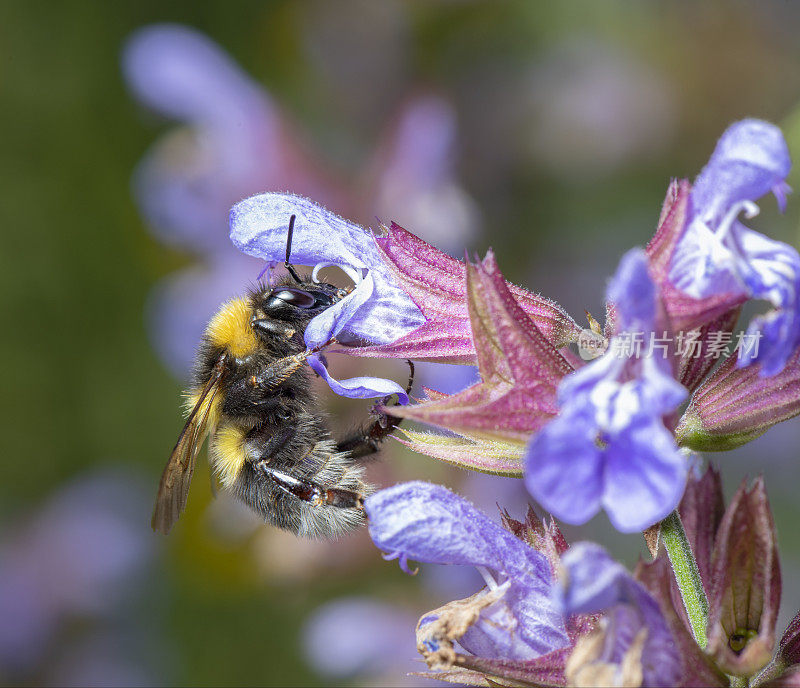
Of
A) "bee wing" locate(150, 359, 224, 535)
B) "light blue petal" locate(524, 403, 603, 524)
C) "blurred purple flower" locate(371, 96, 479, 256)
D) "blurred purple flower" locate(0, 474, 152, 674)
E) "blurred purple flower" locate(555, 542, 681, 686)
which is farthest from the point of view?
"blurred purple flower" locate(0, 474, 152, 674)

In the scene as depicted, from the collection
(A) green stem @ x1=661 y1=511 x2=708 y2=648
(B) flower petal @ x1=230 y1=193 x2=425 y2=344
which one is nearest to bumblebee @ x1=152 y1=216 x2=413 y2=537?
(B) flower petal @ x1=230 y1=193 x2=425 y2=344

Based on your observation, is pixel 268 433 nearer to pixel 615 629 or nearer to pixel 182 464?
pixel 182 464

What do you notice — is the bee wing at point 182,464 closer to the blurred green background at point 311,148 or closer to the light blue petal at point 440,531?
the light blue petal at point 440,531

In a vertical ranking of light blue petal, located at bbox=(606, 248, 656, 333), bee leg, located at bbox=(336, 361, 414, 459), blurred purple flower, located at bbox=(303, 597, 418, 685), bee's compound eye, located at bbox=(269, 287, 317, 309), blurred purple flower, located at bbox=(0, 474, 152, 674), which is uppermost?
light blue petal, located at bbox=(606, 248, 656, 333)

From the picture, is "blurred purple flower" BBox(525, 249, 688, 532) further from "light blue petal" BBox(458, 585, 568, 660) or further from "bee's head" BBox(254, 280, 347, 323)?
"bee's head" BBox(254, 280, 347, 323)

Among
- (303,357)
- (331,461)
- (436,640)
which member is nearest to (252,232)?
(303,357)

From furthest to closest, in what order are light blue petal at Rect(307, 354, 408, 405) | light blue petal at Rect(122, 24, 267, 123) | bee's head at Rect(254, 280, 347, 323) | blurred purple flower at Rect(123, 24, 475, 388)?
blurred purple flower at Rect(123, 24, 475, 388) → light blue petal at Rect(122, 24, 267, 123) → bee's head at Rect(254, 280, 347, 323) → light blue petal at Rect(307, 354, 408, 405)

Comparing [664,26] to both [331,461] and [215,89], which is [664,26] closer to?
[215,89]

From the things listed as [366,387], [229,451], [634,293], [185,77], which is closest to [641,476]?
[634,293]
